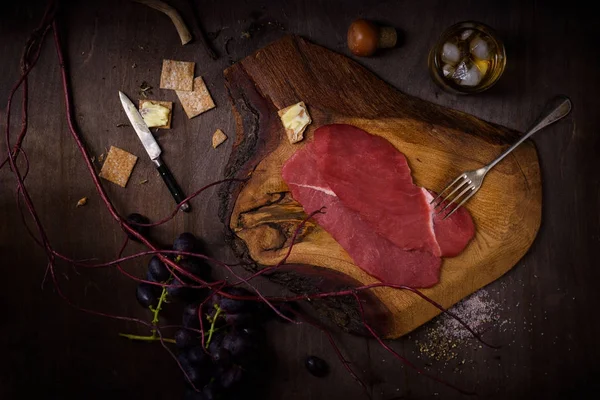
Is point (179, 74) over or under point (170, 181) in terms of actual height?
over

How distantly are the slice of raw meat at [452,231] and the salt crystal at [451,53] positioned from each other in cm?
32

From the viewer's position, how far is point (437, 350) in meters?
1.29

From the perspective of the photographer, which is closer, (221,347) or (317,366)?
(221,347)

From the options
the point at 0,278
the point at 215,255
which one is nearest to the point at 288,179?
the point at 215,255

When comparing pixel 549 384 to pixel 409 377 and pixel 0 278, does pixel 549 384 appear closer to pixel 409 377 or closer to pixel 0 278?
pixel 409 377

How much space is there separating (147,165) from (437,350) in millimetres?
926

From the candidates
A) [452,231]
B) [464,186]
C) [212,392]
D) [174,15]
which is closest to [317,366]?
[212,392]

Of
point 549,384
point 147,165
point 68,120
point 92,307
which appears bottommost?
point 549,384

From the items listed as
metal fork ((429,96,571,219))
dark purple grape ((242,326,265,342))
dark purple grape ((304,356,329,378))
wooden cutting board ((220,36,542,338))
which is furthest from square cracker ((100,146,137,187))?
metal fork ((429,96,571,219))

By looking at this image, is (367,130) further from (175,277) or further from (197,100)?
(175,277)

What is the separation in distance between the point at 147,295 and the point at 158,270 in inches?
3.1

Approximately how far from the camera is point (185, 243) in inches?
49.5

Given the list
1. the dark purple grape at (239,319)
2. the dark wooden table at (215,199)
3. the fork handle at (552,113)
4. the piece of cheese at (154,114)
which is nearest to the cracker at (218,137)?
the dark wooden table at (215,199)

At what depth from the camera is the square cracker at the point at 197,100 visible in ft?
4.25
